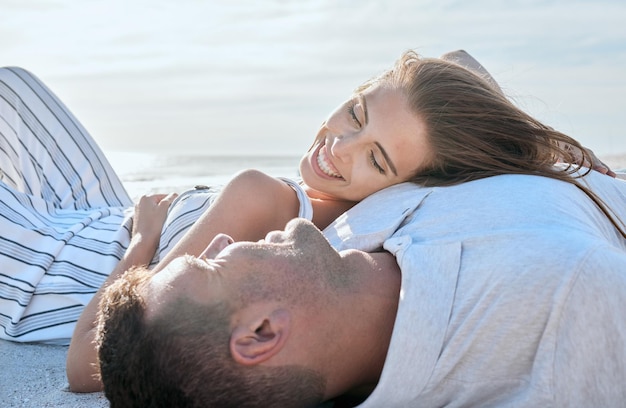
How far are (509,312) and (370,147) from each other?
3.79ft

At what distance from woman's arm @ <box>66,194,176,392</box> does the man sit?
1.54 feet

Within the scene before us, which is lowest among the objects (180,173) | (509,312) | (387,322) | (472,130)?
(180,173)

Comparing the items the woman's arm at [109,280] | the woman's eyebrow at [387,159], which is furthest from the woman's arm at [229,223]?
the woman's eyebrow at [387,159]

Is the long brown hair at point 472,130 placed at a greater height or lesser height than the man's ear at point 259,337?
greater

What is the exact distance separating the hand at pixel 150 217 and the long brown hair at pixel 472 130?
115 centimetres

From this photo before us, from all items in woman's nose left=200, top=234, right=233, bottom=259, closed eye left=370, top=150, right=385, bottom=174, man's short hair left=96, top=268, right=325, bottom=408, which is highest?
closed eye left=370, top=150, right=385, bottom=174

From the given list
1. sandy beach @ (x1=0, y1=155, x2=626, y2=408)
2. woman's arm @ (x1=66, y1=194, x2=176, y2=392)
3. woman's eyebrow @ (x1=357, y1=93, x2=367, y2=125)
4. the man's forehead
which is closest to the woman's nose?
the man's forehead

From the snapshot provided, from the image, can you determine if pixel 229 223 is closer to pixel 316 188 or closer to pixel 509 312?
pixel 316 188

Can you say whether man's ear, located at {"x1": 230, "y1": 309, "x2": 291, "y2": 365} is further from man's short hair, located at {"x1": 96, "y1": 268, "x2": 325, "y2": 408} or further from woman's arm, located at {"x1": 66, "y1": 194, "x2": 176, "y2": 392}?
woman's arm, located at {"x1": 66, "y1": 194, "x2": 176, "y2": 392}

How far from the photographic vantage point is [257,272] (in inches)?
79.5

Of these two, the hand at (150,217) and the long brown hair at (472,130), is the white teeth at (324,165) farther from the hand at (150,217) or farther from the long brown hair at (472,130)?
Answer: the hand at (150,217)

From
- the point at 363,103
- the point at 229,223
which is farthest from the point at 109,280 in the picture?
the point at 363,103

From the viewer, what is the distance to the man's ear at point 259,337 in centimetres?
191

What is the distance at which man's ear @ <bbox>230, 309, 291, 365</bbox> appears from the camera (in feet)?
6.27
